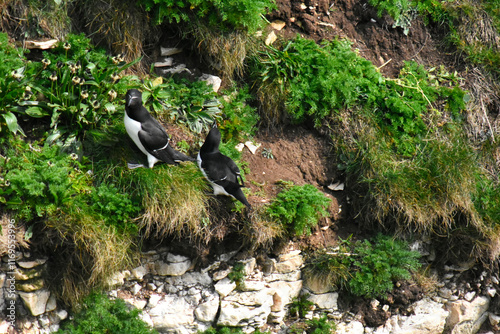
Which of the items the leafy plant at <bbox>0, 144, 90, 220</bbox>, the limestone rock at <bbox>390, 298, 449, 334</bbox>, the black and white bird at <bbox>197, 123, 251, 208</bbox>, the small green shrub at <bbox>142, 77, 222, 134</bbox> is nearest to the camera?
the leafy plant at <bbox>0, 144, 90, 220</bbox>

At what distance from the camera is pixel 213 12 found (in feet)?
18.2

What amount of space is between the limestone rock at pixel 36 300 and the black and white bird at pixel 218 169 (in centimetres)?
178

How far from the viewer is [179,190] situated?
189 inches

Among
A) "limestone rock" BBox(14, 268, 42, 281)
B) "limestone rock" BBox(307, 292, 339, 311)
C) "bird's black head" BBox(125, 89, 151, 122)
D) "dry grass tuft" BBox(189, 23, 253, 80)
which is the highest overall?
"dry grass tuft" BBox(189, 23, 253, 80)

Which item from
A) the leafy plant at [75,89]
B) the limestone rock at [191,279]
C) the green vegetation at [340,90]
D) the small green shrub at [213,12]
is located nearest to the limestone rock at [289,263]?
the limestone rock at [191,279]

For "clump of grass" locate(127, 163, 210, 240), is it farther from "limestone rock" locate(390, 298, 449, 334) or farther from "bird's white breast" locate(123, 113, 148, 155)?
"limestone rock" locate(390, 298, 449, 334)

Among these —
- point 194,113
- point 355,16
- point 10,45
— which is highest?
point 355,16

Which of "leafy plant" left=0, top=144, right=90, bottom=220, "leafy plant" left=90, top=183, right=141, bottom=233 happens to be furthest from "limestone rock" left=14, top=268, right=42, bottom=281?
→ "leafy plant" left=90, top=183, right=141, bottom=233

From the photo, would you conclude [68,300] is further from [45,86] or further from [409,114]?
[409,114]

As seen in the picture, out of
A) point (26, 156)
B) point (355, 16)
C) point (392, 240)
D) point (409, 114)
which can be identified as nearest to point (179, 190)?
point (26, 156)

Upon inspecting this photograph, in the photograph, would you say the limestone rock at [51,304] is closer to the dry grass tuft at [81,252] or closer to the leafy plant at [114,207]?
the dry grass tuft at [81,252]

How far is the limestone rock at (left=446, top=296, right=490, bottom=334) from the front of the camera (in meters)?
6.06

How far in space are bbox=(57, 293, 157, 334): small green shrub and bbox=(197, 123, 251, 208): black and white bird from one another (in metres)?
1.37

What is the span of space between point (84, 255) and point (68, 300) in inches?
17.7
